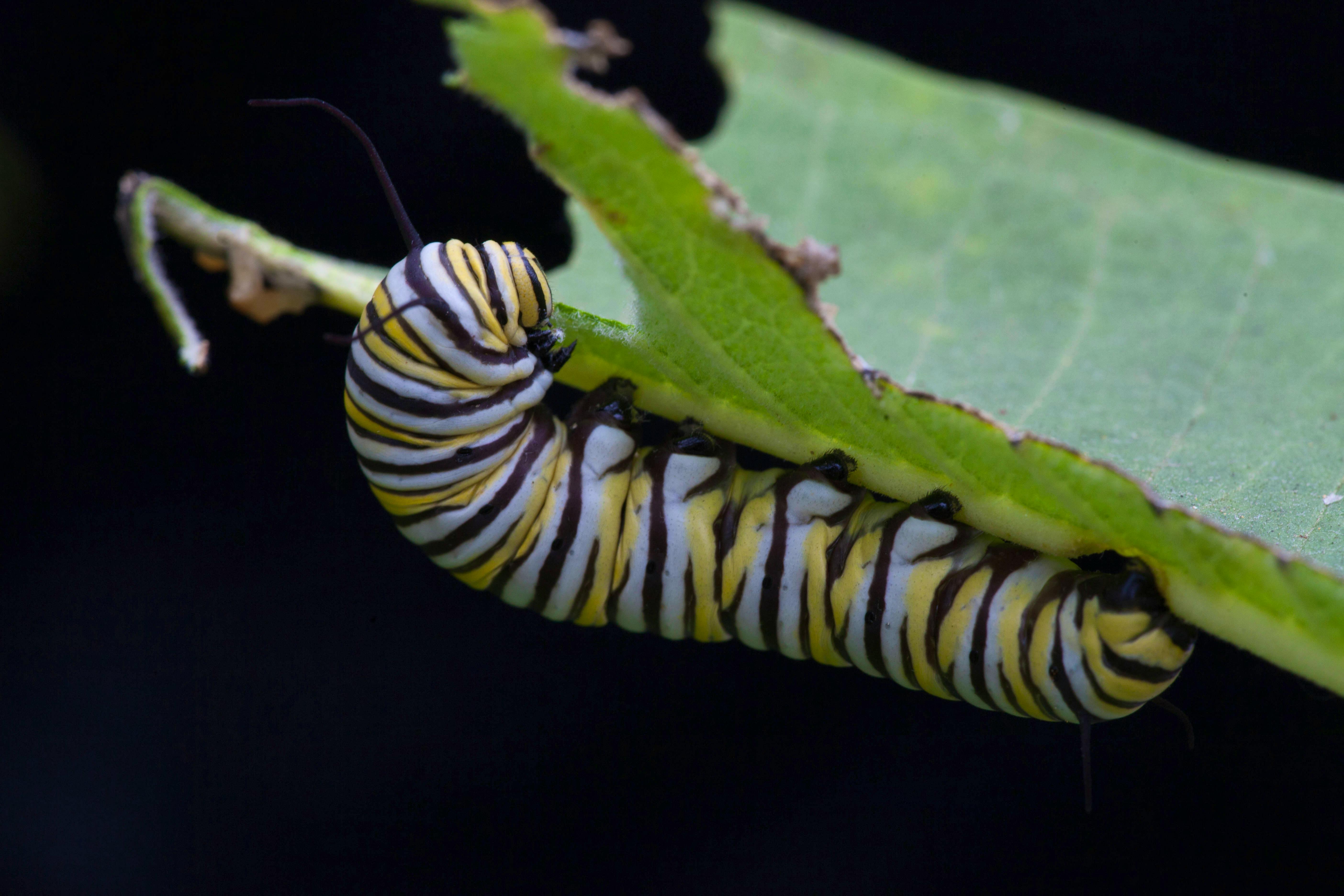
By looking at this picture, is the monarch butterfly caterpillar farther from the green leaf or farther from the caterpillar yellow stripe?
the green leaf

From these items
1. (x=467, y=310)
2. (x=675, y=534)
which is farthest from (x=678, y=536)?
(x=467, y=310)

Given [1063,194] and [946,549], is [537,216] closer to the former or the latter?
[1063,194]

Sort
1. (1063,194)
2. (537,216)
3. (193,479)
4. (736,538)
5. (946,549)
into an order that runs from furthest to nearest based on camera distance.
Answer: (193,479)
(537,216)
(1063,194)
(736,538)
(946,549)

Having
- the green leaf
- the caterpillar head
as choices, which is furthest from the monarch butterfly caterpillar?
the green leaf

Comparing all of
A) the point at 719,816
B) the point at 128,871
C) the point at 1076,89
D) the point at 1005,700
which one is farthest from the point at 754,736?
the point at 1076,89

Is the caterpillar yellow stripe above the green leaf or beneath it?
beneath

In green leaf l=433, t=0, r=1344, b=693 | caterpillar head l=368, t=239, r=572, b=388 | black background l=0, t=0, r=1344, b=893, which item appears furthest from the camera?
black background l=0, t=0, r=1344, b=893

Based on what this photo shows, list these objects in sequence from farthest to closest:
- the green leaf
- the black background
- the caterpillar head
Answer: the black background → the caterpillar head → the green leaf

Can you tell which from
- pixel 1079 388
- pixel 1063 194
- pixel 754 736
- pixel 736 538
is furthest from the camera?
pixel 754 736

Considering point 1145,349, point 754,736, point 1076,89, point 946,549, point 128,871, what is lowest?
point 128,871
